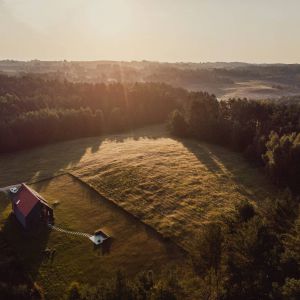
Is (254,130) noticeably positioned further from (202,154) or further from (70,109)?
(70,109)

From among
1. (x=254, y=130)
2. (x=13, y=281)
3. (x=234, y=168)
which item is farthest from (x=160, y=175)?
(x=13, y=281)

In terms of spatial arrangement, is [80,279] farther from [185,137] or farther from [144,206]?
[185,137]

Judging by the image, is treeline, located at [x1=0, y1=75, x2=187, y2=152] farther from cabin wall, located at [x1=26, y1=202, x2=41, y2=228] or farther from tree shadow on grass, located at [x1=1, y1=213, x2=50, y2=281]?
cabin wall, located at [x1=26, y1=202, x2=41, y2=228]

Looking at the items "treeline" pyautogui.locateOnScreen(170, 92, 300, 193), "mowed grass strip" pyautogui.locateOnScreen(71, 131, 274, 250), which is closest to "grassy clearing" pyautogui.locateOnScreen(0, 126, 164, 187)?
"mowed grass strip" pyautogui.locateOnScreen(71, 131, 274, 250)

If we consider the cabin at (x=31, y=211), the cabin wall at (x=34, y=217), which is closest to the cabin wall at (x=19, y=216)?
the cabin at (x=31, y=211)

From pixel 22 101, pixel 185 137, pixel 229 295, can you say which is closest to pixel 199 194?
pixel 229 295

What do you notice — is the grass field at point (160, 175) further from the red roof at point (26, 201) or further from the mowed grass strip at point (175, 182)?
the red roof at point (26, 201)
